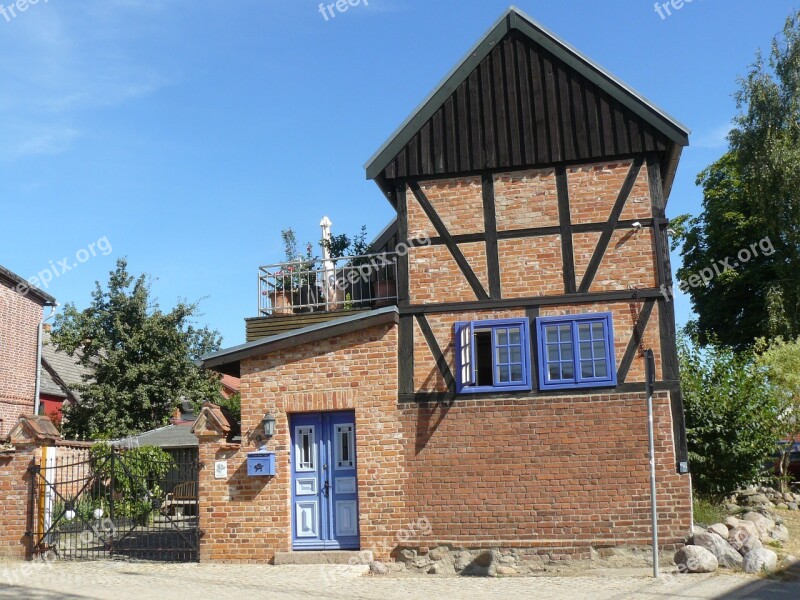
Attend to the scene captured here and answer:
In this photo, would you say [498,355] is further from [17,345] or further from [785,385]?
[17,345]

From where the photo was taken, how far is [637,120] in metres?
12.5

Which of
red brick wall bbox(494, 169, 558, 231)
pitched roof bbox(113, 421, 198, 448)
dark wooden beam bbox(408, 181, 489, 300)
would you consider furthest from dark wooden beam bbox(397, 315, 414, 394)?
pitched roof bbox(113, 421, 198, 448)

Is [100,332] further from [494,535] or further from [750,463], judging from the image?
[750,463]

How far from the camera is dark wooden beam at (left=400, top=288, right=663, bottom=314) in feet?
39.7

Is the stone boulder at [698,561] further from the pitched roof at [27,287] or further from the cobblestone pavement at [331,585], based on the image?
the pitched roof at [27,287]

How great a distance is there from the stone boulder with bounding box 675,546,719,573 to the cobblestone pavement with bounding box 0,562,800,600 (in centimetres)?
21

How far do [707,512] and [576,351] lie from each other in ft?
14.7

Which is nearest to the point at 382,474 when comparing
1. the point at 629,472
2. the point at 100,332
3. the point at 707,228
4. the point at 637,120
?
the point at 629,472

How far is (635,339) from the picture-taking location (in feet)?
39.5

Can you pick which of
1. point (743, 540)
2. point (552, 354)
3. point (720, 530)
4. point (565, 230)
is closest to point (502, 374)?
point (552, 354)

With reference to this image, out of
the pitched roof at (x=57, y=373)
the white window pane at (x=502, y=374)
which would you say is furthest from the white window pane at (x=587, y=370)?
the pitched roof at (x=57, y=373)

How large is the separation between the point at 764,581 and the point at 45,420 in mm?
11434

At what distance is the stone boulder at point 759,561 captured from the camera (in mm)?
10758

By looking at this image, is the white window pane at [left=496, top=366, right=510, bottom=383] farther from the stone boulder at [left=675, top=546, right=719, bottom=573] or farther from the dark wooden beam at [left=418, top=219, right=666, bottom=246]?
the stone boulder at [left=675, top=546, right=719, bottom=573]
